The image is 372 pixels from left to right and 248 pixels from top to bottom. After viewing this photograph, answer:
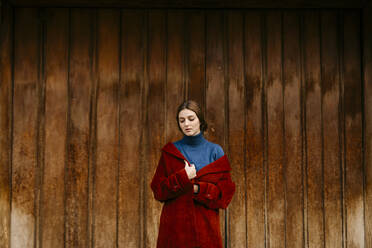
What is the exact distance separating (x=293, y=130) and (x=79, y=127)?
178 cm

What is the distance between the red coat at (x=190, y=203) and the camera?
206cm

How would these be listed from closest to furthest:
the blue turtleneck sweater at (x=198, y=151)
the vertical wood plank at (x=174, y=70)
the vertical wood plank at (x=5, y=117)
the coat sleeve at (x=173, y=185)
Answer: the coat sleeve at (x=173, y=185) → the blue turtleneck sweater at (x=198, y=151) → the vertical wood plank at (x=5, y=117) → the vertical wood plank at (x=174, y=70)

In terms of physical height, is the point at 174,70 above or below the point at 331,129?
above

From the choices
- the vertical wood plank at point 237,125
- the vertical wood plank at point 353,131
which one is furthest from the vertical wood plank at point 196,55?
the vertical wood plank at point 353,131

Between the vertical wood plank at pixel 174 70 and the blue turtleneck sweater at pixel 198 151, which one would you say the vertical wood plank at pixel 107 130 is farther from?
the blue turtleneck sweater at pixel 198 151

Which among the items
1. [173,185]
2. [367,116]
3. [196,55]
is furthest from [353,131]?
[173,185]

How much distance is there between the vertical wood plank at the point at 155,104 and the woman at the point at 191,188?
0.86 meters

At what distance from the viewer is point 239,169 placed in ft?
10.1

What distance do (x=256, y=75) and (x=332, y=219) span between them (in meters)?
1.35

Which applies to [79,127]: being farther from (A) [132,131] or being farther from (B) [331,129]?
(B) [331,129]

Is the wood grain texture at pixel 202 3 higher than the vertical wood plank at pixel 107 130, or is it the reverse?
the wood grain texture at pixel 202 3

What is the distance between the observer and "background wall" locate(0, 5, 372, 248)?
304cm

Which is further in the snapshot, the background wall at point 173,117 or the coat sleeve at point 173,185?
the background wall at point 173,117

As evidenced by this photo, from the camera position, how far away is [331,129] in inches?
123
